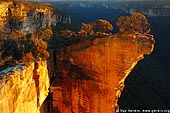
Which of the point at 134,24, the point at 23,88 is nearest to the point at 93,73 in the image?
the point at 134,24

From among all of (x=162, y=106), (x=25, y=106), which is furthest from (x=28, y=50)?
(x=162, y=106)

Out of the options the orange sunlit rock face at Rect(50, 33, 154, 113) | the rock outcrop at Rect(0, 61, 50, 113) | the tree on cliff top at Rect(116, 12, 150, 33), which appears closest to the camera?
the rock outcrop at Rect(0, 61, 50, 113)

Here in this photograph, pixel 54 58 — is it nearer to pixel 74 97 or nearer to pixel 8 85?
pixel 74 97

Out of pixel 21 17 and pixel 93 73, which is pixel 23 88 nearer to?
pixel 93 73

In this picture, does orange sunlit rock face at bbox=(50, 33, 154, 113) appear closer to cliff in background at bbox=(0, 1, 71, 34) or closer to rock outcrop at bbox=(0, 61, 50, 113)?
rock outcrop at bbox=(0, 61, 50, 113)

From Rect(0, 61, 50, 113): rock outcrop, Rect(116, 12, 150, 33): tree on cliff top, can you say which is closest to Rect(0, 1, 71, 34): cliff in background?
Rect(116, 12, 150, 33): tree on cliff top

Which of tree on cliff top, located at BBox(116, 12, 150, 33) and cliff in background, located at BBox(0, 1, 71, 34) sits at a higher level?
tree on cliff top, located at BBox(116, 12, 150, 33)

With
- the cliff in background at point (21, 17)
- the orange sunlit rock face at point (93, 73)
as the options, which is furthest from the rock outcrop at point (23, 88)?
the cliff in background at point (21, 17)

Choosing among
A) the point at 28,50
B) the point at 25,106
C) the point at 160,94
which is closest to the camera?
the point at 25,106
